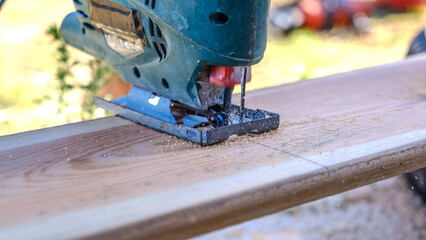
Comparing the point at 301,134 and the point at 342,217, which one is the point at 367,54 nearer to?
the point at 342,217

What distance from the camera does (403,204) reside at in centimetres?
231

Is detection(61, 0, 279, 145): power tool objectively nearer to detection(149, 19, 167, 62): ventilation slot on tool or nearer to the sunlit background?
detection(149, 19, 167, 62): ventilation slot on tool

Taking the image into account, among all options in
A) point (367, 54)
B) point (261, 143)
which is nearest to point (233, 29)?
point (261, 143)

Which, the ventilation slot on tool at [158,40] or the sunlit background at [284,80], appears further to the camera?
the sunlit background at [284,80]

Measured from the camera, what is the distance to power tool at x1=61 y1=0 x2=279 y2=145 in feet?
3.42

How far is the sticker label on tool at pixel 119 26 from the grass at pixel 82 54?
976 millimetres

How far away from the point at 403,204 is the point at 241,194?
168 cm

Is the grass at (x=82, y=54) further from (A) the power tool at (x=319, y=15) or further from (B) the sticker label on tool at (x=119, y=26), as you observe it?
(B) the sticker label on tool at (x=119, y=26)

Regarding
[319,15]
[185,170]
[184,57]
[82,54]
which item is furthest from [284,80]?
[185,170]

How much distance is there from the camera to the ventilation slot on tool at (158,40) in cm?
117

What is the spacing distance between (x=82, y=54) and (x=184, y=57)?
3.40 meters

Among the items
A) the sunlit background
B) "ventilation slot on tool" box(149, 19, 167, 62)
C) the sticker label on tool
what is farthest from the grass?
"ventilation slot on tool" box(149, 19, 167, 62)

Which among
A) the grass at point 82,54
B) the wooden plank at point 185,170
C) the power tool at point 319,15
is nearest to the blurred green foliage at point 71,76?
the grass at point 82,54

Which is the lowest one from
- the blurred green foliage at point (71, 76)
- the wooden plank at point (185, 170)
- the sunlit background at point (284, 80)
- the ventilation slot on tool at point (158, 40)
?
the sunlit background at point (284, 80)
